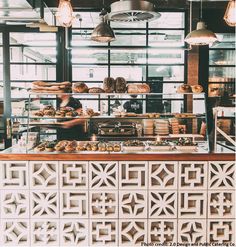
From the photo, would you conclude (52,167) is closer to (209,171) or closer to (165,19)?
(209,171)

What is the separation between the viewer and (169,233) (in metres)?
3.67

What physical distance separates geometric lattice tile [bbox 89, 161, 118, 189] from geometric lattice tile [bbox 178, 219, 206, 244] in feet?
2.75

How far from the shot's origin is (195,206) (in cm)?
369

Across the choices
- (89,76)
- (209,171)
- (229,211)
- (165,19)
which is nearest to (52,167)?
Result: (209,171)

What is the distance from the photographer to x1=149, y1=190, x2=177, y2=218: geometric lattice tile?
3662 millimetres

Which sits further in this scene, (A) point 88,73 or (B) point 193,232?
(A) point 88,73

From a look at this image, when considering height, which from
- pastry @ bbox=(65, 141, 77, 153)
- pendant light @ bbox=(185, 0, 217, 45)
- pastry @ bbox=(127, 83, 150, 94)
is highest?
pendant light @ bbox=(185, 0, 217, 45)

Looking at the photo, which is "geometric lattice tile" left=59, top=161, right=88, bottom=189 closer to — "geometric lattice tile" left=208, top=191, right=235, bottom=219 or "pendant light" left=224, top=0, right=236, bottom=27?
"geometric lattice tile" left=208, top=191, right=235, bottom=219

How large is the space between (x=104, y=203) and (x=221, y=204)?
1249 mm

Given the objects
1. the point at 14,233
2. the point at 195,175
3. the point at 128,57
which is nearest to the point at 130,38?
the point at 128,57

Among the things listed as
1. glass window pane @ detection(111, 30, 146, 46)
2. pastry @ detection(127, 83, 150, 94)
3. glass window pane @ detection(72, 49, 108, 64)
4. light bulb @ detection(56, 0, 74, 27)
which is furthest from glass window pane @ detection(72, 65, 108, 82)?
light bulb @ detection(56, 0, 74, 27)

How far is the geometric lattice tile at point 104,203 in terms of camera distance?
12.0 feet

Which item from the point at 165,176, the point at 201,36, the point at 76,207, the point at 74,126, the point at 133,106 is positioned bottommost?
the point at 76,207

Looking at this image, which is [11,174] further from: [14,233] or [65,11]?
[65,11]
